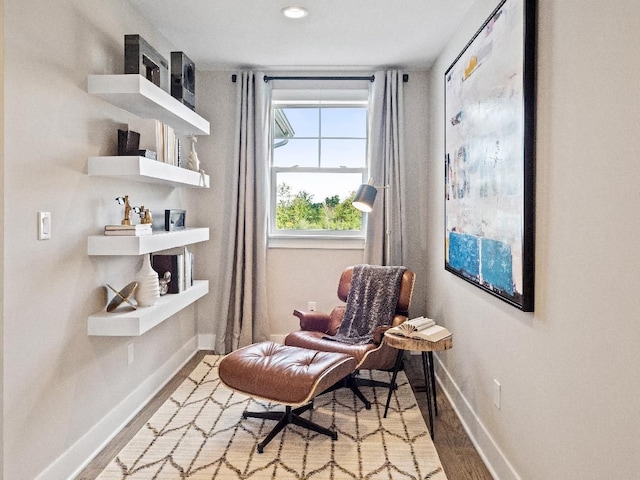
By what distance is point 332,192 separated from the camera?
4461 mm

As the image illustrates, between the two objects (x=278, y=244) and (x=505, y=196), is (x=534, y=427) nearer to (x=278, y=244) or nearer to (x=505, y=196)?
(x=505, y=196)

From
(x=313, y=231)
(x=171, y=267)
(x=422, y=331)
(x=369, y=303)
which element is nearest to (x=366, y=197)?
(x=369, y=303)

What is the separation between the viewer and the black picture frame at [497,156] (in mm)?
1943

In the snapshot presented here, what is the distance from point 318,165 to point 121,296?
2362mm

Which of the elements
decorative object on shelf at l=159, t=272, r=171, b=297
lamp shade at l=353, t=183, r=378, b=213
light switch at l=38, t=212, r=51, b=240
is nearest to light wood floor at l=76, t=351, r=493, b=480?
decorative object on shelf at l=159, t=272, r=171, b=297

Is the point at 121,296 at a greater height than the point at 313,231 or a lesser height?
lesser

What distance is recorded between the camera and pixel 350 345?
3.17 meters

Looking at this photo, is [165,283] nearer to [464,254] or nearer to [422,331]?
[422,331]

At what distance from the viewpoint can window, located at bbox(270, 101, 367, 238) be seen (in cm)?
445

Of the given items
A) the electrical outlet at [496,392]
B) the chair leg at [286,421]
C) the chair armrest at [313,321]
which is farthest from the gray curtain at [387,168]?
the electrical outlet at [496,392]

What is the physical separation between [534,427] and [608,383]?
0.62m

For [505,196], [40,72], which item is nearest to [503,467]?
[505,196]

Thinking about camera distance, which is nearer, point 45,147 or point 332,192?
point 45,147

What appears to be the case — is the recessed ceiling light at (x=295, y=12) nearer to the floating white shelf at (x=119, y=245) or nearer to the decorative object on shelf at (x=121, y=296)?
the floating white shelf at (x=119, y=245)
